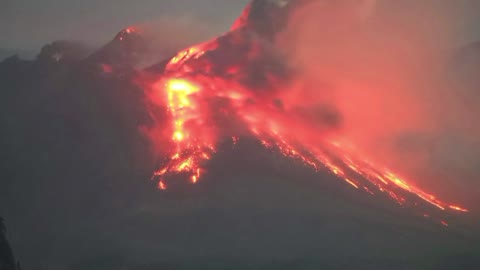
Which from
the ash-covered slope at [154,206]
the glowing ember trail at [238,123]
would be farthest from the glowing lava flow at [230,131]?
the ash-covered slope at [154,206]

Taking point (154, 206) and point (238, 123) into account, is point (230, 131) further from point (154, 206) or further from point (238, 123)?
point (154, 206)

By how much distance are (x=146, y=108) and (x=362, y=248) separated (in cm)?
1921

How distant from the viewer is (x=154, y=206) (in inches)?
1216

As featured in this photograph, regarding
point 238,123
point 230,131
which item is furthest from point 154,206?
point 238,123

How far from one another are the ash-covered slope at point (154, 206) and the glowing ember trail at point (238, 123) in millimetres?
831

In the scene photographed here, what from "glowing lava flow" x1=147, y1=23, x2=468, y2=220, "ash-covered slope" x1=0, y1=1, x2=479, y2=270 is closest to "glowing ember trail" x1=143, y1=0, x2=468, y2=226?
"glowing lava flow" x1=147, y1=23, x2=468, y2=220

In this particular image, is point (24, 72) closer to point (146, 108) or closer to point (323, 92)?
point (146, 108)

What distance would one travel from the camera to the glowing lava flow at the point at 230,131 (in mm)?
32688

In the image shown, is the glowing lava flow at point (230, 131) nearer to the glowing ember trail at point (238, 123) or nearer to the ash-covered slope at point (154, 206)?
the glowing ember trail at point (238, 123)

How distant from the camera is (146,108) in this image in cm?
3875

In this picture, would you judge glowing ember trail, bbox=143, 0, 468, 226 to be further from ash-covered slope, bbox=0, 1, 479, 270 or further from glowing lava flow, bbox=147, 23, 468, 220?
ash-covered slope, bbox=0, 1, 479, 270

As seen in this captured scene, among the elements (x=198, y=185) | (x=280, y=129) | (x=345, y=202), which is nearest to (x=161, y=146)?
(x=198, y=185)

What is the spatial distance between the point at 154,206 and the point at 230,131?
300 inches

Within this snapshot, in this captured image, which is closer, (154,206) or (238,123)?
(154,206)
